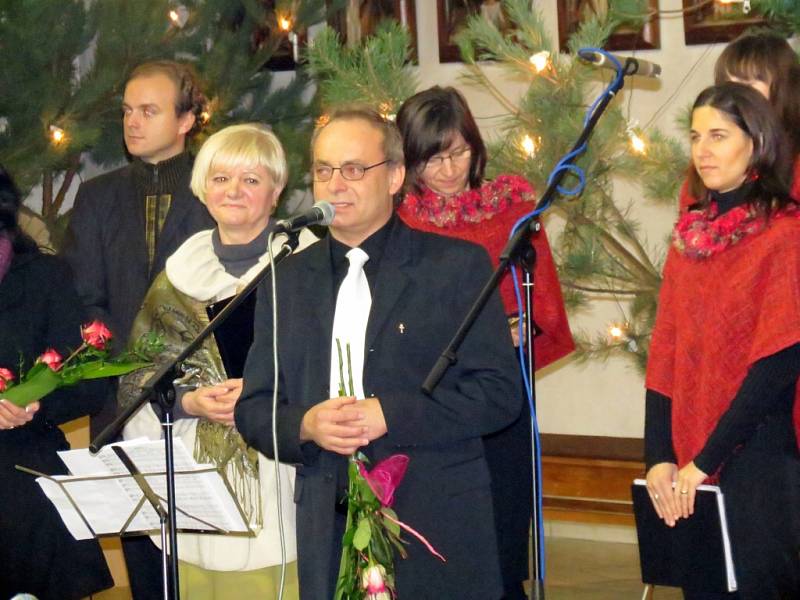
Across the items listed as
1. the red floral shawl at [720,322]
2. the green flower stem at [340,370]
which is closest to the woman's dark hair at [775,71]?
the red floral shawl at [720,322]

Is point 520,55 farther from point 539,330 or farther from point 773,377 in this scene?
point 773,377

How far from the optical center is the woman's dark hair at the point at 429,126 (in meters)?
3.74

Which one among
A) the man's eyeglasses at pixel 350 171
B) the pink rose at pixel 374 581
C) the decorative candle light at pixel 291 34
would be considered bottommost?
the pink rose at pixel 374 581

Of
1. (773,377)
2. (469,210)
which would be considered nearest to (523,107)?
(469,210)

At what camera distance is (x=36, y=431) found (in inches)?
128

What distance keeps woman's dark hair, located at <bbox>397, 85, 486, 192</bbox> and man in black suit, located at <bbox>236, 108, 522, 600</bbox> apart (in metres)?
0.87

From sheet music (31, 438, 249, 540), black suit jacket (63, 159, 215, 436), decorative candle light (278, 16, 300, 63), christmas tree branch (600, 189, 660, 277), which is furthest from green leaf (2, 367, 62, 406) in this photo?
decorative candle light (278, 16, 300, 63)

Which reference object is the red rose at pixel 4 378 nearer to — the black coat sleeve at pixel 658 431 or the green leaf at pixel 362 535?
the green leaf at pixel 362 535

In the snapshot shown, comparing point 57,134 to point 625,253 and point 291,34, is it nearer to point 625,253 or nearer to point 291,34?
point 291,34

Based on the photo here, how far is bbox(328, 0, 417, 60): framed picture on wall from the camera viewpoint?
579 cm

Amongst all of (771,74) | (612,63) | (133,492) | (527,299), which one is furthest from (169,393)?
(771,74)

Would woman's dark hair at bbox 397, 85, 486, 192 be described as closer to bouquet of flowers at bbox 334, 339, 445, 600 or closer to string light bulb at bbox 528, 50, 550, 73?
string light bulb at bbox 528, 50, 550, 73

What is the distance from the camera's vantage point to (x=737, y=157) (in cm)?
299

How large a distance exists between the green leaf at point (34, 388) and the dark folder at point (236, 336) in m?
0.40
